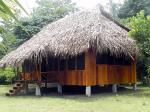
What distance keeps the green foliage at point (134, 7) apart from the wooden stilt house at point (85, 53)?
769 centimetres

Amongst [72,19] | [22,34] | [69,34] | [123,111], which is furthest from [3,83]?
[123,111]

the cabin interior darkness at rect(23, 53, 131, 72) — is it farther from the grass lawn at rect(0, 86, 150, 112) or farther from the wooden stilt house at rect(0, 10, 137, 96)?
the grass lawn at rect(0, 86, 150, 112)

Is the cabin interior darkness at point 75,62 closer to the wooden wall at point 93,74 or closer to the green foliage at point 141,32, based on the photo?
the wooden wall at point 93,74

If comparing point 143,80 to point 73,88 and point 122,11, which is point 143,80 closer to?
point 73,88

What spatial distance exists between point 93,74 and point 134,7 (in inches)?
477

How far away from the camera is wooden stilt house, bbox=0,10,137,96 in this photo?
15008mm

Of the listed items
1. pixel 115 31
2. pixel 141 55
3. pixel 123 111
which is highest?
pixel 115 31

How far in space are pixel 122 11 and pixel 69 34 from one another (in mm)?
12124

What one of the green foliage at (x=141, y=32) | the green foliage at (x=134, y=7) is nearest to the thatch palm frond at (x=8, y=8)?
the green foliage at (x=141, y=32)

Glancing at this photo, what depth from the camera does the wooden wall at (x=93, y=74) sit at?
15.4 m

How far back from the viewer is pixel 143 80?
22016 mm

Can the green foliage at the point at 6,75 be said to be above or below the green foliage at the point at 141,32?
below

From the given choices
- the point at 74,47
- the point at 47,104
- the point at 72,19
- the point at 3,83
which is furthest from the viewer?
the point at 3,83

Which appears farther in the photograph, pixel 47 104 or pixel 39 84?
pixel 39 84
